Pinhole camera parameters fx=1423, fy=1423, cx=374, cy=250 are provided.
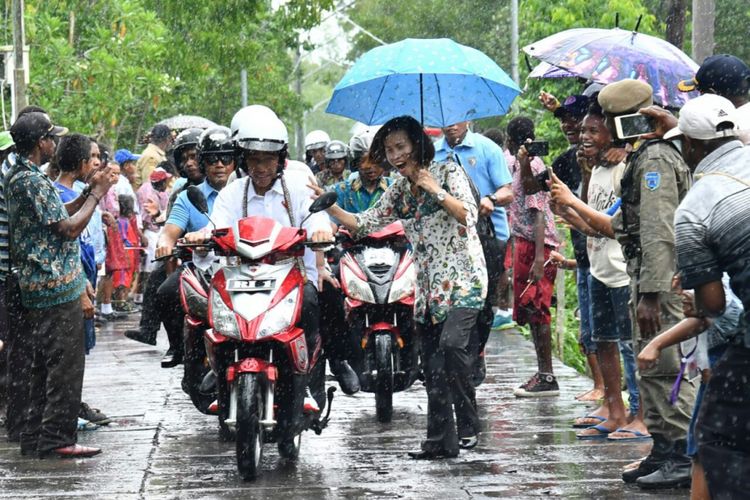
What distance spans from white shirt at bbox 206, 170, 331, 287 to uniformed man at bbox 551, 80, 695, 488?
1669mm

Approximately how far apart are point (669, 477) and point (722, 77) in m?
2.09

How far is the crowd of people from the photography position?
559 centimetres

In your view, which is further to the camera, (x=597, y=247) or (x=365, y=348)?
(x=365, y=348)

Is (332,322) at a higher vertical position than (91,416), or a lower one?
higher

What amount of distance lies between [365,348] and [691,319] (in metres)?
4.18

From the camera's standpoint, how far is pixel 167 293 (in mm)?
9930

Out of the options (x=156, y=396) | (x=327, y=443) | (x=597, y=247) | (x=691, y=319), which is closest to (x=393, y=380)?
(x=327, y=443)

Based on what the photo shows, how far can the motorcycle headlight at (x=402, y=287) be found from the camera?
383 inches

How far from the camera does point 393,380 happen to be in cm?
970

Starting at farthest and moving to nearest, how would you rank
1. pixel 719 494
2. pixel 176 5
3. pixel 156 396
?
pixel 176 5
pixel 156 396
pixel 719 494

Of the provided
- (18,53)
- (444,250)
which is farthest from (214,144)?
(18,53)

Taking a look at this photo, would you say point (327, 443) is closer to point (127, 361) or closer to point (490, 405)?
point (490, 405)

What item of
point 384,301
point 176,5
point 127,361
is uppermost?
point 176,5

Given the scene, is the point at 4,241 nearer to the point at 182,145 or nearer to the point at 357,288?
the point at 182,145
